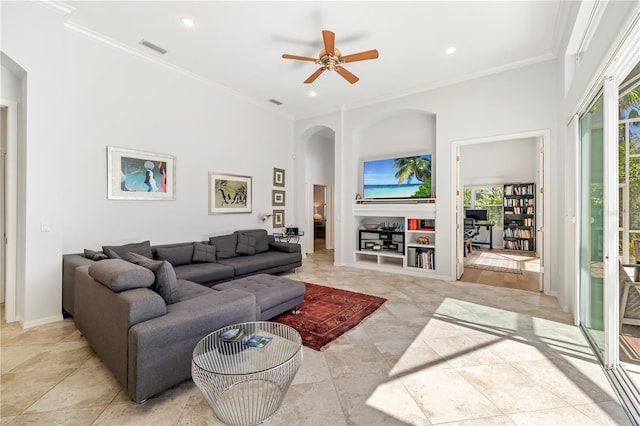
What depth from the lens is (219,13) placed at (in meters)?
3.11

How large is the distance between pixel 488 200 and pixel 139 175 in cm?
951

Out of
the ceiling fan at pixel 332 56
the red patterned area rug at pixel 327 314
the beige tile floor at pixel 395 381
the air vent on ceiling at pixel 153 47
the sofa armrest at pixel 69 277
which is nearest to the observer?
the beige tile floor at pixel 395 381

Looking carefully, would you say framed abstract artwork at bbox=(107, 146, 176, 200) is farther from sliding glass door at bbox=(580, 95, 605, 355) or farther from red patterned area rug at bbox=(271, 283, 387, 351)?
sliding glass door at bbox=(580, 95, 605, 355)

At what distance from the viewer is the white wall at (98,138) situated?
114 inches

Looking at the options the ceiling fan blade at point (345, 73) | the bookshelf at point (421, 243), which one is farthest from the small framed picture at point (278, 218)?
the ceiling fan blade at point (345, 73)

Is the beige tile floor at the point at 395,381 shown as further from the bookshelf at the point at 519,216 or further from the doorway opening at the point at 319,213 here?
the doorway opening at the point at 319,213

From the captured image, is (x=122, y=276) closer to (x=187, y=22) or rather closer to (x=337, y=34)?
(x=187, y=22)

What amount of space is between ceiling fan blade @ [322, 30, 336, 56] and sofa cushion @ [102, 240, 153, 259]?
3.34 metres

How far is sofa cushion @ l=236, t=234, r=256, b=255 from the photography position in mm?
4816

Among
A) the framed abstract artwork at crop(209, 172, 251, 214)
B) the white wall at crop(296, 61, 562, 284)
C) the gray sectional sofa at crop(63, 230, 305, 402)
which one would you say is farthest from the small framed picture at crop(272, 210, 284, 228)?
the gray sectional sofa at crop(63, 230, 305, 402)

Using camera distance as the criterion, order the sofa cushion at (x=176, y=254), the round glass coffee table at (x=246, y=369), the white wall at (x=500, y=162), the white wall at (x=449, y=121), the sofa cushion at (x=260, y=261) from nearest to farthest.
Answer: the round glass coffee table at (x=246, y=369), the sofa cushion at (x=176, y=254), the white wall at (x=449, y=121), the sofa cushion at (x=260, y=261), the white wall at (x=500, y=162)

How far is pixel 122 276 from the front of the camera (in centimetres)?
192

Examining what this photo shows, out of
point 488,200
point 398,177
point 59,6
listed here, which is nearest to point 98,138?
point 59,6

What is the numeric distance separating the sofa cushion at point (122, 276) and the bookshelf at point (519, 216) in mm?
9413
